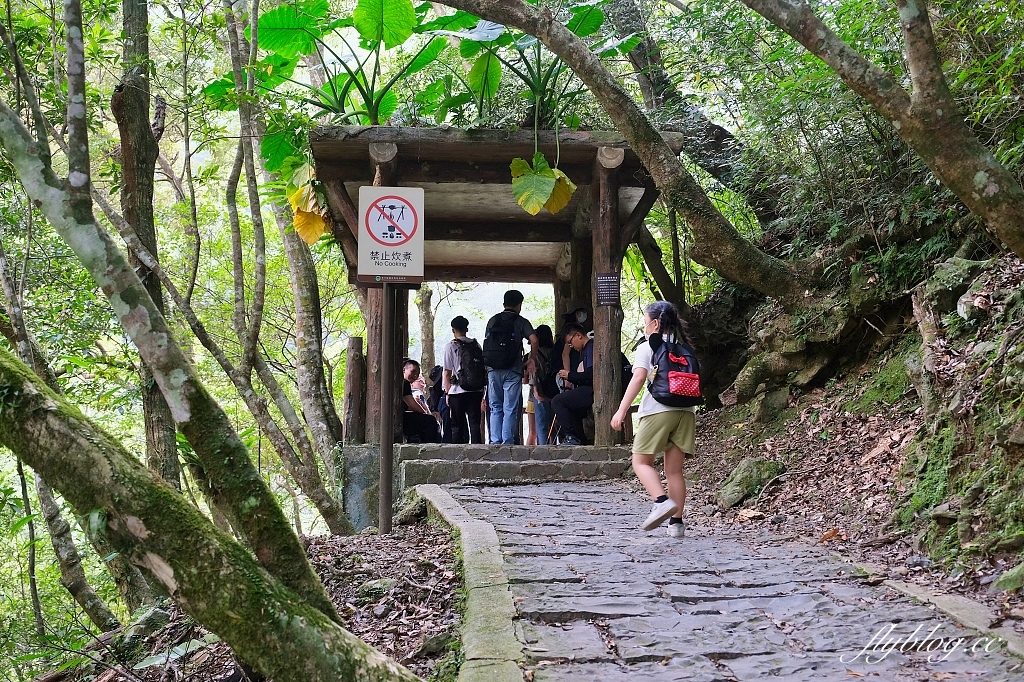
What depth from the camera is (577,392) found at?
10.1 metres

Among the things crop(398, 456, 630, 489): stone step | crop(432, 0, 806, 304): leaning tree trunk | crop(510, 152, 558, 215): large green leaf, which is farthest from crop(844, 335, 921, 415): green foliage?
crop(510, 152, 558, 215): large green leaf

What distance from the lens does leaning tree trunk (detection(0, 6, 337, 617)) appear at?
3.12 m

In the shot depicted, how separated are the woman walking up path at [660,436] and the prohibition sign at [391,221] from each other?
6.22 feet

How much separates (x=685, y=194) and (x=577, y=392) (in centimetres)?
301

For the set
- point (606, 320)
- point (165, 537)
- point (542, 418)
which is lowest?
point (542, 418)

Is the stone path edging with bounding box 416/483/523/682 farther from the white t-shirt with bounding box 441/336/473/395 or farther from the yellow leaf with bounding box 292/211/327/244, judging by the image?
the yellow leaf with bounding box 292/211/327/244

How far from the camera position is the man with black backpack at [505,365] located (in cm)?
1018

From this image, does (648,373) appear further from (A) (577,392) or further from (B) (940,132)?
(A) (577,392)

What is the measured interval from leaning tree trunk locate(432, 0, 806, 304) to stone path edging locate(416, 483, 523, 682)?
3.91 metres

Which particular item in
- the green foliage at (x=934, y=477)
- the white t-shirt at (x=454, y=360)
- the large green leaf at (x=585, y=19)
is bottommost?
the green foliage at (x=934, y=477)

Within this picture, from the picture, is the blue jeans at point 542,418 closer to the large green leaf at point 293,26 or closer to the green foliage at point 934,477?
the large green leaf at point 293,26

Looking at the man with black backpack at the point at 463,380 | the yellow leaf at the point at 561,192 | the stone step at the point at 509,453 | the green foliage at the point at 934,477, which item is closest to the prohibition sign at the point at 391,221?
the yellow leaf at the point at 561,192

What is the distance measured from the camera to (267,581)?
2.95m

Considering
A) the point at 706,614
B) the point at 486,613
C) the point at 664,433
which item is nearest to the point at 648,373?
the point at 664,433
